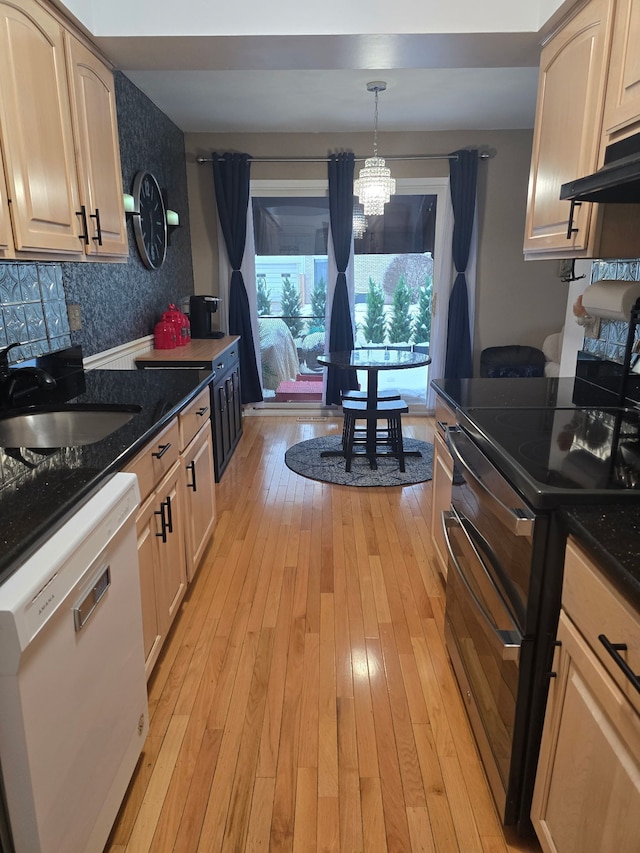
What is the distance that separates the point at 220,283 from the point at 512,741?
4.72 meters

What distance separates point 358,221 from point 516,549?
4.42m

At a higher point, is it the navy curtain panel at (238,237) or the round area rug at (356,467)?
the navy curtain panel at (238,237)

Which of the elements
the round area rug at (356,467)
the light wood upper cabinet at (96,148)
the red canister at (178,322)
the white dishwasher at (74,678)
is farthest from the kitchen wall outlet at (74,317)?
the round area rug at (356,467)

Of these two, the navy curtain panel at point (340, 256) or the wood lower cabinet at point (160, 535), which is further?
the navy curtain panel at point (340, 256)

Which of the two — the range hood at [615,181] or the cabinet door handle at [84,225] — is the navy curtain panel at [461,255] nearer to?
the range hood at [615,181]

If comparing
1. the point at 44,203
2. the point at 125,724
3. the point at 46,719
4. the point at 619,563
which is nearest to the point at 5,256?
the point at 44,203

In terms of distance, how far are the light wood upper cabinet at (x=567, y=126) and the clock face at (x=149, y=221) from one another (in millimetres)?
2484

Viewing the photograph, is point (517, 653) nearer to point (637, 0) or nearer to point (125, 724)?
point (125, 724)

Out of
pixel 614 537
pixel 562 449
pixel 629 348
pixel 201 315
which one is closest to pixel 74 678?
pixel 614 537

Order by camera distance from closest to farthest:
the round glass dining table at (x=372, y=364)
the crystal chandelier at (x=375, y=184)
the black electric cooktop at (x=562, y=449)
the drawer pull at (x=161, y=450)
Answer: the black electric cooktop at (x=562, y=449) < the drawer pull at (x=161, y=450) < the round glass dining table at (x=372, y=364) < the crystal chandelier at (x=375, y=184)

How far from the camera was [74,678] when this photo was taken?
113 cm

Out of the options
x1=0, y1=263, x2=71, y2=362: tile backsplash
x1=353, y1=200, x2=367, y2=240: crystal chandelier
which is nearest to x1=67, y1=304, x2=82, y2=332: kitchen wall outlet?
x1=0, y1=263, x2=71, y2=362: tile backsplash

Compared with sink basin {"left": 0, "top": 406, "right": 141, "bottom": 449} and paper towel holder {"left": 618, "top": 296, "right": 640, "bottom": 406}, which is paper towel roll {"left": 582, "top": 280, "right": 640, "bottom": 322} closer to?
paper towel holder {"left": 618, "top": 296, "right": 640, "bottom": 406}

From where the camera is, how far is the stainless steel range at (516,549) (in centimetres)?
124
